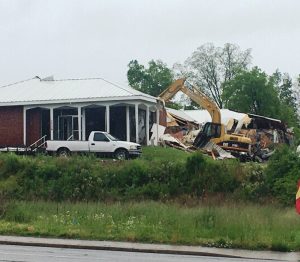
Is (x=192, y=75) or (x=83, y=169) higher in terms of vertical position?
(x=192, y=75)

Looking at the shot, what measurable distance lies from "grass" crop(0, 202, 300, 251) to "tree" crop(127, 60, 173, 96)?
77.2 meters

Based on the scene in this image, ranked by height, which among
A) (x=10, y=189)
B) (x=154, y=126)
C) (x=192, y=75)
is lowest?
(x=10, y=189)

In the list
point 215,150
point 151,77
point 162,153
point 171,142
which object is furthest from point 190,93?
point 151,77

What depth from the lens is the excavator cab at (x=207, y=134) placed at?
44.0 metres

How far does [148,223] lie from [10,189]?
1527 centimetres

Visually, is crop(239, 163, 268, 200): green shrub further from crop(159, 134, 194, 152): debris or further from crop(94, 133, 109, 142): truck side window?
crop(159, 134, 194, 152): debris

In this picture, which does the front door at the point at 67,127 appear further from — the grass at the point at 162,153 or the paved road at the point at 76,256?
the paved road at the point at 76,256

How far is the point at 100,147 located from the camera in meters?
37.2

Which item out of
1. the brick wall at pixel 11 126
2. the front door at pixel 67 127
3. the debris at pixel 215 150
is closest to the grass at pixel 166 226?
the debris at pixel 215 150

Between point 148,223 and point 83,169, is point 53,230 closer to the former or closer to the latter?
point 148,223

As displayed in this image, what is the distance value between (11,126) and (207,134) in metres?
13.9

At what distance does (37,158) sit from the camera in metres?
34.7

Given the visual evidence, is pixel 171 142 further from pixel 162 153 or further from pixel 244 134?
pixel 244 134

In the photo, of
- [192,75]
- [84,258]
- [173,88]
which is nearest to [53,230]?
[84,258]
